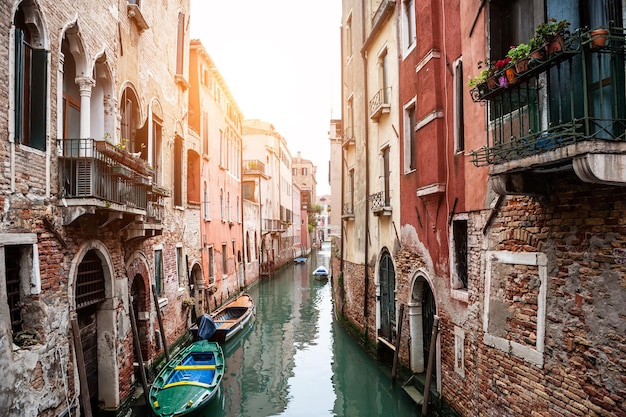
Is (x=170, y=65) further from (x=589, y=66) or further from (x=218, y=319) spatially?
(x=589, y=66)

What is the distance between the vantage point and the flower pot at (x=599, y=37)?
12.0 ft

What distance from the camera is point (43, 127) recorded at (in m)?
6.44

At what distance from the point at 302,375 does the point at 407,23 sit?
8665 mm

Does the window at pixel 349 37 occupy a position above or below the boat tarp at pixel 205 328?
above

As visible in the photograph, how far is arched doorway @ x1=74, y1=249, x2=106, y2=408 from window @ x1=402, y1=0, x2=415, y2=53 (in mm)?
7204

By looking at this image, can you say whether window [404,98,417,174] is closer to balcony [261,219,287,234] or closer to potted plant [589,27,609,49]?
potted plant [589,27,609,49]

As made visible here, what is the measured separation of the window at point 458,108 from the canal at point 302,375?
477 cm

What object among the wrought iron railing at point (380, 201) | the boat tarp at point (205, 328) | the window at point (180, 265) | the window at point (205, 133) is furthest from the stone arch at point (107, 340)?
the window at point (205, 133)

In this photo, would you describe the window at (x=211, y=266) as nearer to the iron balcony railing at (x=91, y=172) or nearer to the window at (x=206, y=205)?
the window at (x=206, y=205)

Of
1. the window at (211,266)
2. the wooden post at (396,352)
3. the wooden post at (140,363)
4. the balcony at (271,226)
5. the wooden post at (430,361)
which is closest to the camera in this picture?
the wooden post at (430,361)

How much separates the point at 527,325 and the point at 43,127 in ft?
21.2

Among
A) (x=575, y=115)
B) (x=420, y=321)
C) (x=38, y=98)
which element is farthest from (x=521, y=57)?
(x=420, y=321)

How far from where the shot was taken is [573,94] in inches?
161

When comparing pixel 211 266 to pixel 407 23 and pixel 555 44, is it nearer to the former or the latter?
pixel 407 23
